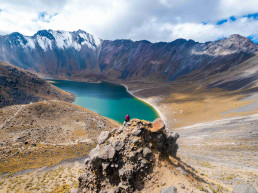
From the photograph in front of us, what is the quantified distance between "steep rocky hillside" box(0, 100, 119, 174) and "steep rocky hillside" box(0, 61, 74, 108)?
27119 millimetres

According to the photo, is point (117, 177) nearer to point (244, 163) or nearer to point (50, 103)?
point (244, 163)

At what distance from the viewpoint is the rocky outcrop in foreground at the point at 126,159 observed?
36.2ft

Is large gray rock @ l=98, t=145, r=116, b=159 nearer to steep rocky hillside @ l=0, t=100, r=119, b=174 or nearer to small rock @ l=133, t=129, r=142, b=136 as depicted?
→ small rock @ l=133, t=129, r=142, b=136

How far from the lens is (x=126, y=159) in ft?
38.0

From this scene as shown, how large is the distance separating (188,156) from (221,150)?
297 inches

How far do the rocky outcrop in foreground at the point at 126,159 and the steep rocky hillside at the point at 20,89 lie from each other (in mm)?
58579

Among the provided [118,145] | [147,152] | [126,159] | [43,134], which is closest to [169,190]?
[147,152]

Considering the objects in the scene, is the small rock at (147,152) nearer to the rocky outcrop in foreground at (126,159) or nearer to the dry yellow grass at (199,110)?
the rocky outcrop in foreground at (126,159)

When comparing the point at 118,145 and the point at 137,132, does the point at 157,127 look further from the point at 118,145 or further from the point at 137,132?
the point at 118,145

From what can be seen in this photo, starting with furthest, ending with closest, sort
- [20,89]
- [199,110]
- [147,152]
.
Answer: [20,89] → [199,110] → [147,152]

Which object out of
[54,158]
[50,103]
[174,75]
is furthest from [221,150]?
[174,75]

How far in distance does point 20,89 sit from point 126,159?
7429 centimetres

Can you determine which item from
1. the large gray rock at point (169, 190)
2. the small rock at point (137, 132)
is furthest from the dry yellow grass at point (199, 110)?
the large gray rock at point (169, 190)

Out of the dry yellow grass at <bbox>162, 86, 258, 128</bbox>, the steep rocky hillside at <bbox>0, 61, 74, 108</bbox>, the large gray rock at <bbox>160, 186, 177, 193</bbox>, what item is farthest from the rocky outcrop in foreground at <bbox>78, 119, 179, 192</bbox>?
the steep rocky hillside at <bbox>0, 61, 74, 108</bbox>
